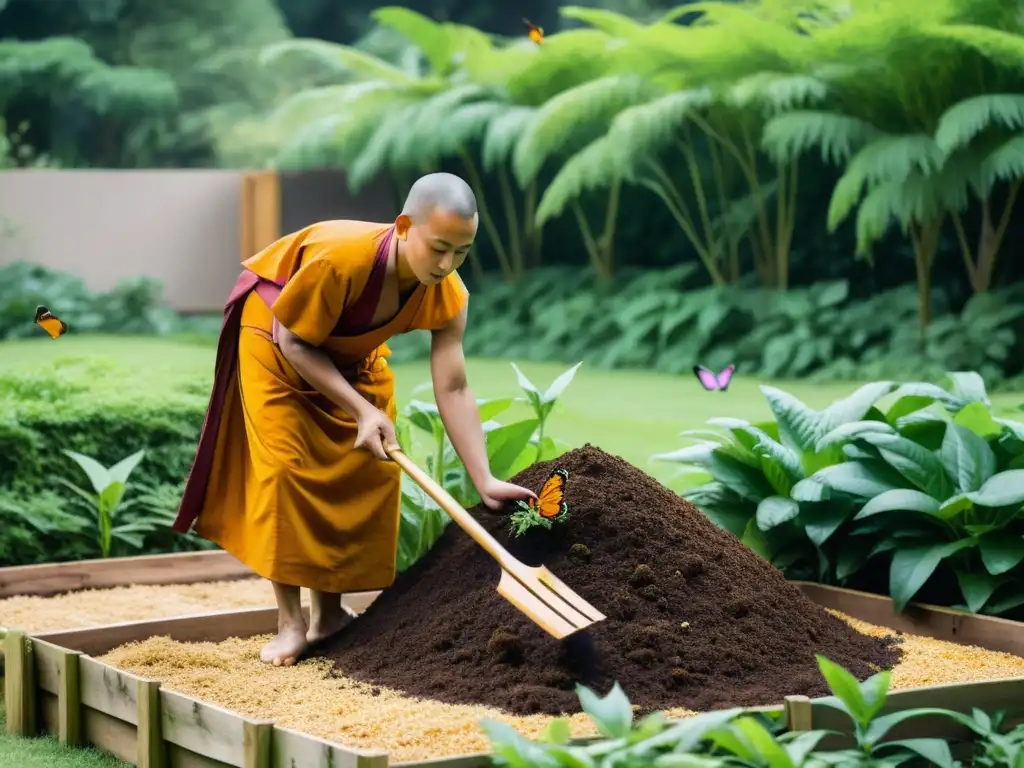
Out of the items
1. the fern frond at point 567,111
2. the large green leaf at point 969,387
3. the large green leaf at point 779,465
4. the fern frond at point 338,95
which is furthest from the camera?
the fern frond at point 338,95

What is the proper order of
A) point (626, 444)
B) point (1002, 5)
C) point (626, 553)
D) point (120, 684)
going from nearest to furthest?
point (120, 684), point (626, 553), point (626, 444), point (1002, 5)

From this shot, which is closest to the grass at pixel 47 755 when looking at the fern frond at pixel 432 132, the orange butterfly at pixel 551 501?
the orange butterfly at pixel 551 501

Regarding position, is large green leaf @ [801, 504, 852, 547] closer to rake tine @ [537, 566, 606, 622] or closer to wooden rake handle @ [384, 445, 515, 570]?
rake tine @ [537, 566, 606, 622]

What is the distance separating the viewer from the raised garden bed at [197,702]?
2469 millimetres

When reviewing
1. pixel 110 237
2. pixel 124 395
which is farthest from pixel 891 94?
pixel 110 237

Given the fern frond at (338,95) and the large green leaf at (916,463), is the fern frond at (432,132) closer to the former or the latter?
the fern frond at (338,95)

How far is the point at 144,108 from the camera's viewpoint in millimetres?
24094

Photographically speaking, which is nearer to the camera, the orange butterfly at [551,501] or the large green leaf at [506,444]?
the orange butterfly at [551,501]

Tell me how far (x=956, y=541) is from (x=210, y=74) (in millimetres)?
24342

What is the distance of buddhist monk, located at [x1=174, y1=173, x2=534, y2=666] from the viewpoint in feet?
10.8

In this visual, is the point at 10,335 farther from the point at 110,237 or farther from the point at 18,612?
the point at 18,612

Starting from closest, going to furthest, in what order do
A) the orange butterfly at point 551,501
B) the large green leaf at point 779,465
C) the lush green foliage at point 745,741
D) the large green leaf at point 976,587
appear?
the lush green foliage at point 745,741 → the orange butterfly at point 551,501 → the large green leaf at point 976,587 → the large green leaf at point 779,465

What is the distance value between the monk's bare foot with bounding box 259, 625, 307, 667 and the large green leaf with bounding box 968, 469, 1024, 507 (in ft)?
5.82

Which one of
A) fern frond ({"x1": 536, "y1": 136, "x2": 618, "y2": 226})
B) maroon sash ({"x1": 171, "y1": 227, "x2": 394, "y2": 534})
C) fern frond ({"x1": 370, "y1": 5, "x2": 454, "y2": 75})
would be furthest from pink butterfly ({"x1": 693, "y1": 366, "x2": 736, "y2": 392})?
fern frond ({"x1": 370, "y1": 5, "x2": 454, "y2": 75})
